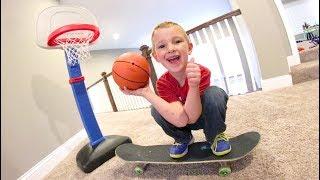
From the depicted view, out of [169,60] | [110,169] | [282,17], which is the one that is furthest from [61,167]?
[282,17]

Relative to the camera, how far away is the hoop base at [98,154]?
6.14 ft

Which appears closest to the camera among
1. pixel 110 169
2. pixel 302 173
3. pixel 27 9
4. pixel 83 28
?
pixel 302 173

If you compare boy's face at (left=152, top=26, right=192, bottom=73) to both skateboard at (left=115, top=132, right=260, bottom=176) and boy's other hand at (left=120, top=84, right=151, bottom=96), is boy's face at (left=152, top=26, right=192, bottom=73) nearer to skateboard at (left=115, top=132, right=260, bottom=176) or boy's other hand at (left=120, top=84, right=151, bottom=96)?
boy's other hand at (left=120, top=84, right=151, bottom=96)

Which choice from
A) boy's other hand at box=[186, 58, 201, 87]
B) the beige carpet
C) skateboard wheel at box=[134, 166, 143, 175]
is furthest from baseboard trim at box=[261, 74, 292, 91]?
boy's other hand at box=[186, 58, 201, 87]

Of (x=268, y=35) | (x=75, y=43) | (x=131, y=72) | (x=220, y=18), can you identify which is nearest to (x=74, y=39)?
(x=75, y=43)

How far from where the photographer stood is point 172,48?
1192 millimetres

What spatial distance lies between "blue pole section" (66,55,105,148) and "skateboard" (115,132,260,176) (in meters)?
0.45

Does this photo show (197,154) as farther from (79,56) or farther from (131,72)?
(79,56)

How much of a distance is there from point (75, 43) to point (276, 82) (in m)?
2.14

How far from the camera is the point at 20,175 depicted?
1.99m

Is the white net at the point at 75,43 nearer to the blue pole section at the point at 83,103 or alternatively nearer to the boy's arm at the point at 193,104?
the blue pole section at the point at 83,103

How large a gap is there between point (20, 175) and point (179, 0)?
19.2ft

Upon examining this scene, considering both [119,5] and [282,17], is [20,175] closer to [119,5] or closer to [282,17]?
[282,17]

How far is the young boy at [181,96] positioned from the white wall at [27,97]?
4.25ft
